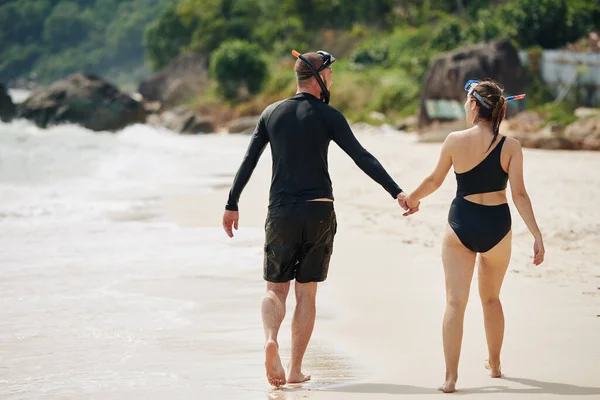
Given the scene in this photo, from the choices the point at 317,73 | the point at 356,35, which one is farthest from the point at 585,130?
the point at 356,35

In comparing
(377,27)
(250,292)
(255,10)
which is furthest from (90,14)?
(250,292)

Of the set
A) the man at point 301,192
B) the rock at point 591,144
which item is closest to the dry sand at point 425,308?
the man at point 301,192

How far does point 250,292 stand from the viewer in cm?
786

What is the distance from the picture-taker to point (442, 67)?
28.1 meters

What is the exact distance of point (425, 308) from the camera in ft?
23.1

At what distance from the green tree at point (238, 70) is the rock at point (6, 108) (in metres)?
10.4

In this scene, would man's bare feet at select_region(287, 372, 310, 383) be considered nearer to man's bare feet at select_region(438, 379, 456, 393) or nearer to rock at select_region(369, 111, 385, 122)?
man's bare feet at select_region(438, 379, 456, 393)

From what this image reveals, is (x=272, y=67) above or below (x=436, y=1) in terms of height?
below

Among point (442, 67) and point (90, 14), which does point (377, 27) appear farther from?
point (90, 14)

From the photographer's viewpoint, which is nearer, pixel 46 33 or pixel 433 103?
A: pixel 433 103

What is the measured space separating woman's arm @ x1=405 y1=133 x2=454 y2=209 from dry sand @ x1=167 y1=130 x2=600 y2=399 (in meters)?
0.99

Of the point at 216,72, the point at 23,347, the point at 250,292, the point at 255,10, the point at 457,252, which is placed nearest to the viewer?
the point at 457,252

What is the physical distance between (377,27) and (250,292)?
190 feet

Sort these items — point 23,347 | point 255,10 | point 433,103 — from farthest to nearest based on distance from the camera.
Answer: point 255,10, point 433,103, point 23,347
